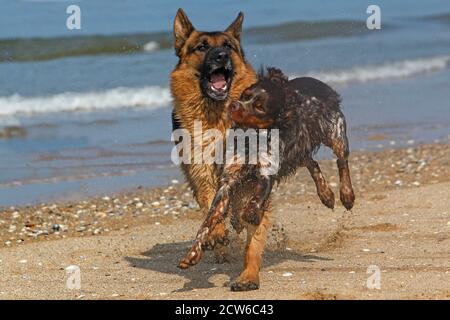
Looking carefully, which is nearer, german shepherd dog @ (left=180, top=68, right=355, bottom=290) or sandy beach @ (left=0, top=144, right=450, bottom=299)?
german shepherd dog @ (left=180, top=68, right=355, bottom=290)

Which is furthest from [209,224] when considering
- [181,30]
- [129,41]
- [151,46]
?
[129,41]

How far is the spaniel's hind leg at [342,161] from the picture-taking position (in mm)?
8508

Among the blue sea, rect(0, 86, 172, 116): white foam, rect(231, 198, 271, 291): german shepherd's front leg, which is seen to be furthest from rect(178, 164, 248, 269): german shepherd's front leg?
rect(0, 86, 172, 116): white foam

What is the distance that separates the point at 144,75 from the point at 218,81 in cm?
1125

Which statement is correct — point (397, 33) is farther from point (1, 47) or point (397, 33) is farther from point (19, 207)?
point (19, 207)

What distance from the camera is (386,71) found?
19406 millimetres

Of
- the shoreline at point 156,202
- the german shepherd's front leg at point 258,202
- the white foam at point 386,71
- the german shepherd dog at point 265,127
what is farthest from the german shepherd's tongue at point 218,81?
the white foam at point 386,71

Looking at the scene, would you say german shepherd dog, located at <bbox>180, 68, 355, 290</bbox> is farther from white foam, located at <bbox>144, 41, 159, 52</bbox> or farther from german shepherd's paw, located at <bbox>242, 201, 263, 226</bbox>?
white foam, located at <bbox>144, 41, 159, 52</bbox>

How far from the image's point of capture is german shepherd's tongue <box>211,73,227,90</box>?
781cm

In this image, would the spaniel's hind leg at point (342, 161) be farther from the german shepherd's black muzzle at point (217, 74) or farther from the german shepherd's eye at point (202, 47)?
the german shepherd's eye at point (202, 47)

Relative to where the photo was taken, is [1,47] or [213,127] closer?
[213,127]

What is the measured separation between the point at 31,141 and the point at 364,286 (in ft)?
25.0

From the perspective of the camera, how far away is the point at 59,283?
25.4 ft

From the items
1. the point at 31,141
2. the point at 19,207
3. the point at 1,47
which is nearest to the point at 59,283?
the point at 19,207
